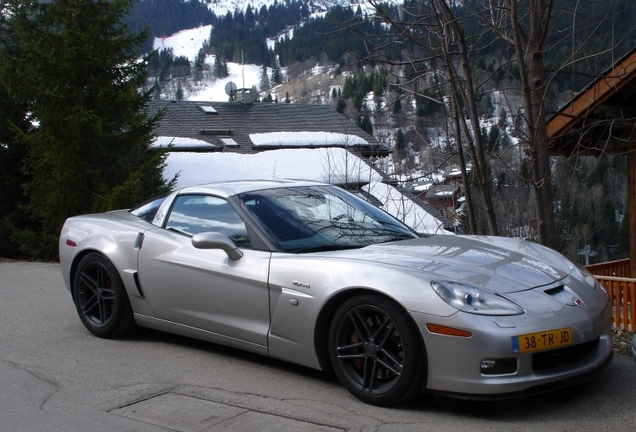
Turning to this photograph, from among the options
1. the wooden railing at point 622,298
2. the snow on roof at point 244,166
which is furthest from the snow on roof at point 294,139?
the wooden railing at point 622,298

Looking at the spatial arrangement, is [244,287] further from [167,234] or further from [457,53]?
[457,53]

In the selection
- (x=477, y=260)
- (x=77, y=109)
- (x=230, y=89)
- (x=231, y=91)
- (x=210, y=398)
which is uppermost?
(x=230, y=89)

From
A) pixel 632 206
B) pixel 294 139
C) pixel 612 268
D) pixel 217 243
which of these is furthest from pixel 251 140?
pixel 217 243

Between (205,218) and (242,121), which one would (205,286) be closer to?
(205,218)

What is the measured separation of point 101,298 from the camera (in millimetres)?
5914

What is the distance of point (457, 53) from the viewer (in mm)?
7387

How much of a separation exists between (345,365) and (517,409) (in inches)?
38.7

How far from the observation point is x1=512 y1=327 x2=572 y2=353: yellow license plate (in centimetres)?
378

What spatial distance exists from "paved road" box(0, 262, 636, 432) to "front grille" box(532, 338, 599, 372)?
251 mm

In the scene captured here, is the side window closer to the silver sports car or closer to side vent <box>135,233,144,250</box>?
the silver sports car

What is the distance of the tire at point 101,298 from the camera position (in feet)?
18.8

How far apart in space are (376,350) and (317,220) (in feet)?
4.27

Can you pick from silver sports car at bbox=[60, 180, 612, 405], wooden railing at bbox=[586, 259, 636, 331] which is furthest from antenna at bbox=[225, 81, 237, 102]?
silver sports car at bbox=[60, 180, 612, 405]

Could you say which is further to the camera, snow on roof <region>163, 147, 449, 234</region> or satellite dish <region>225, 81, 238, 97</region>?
satellite dish <region>225, 81, 238, 97</region>
